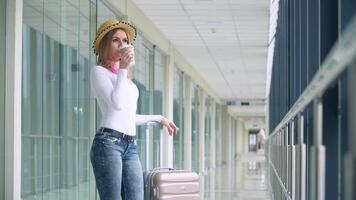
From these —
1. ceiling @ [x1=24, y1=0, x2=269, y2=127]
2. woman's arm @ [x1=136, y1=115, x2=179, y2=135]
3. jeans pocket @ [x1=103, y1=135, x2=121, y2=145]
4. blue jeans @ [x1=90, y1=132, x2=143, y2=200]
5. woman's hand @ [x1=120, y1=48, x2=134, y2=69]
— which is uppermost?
ceiling @ [x1=24, y1=0, x2=269, y2=127]

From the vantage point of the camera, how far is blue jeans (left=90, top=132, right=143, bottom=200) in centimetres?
279

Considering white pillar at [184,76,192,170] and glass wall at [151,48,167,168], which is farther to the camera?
white pillar at [184,76,192,170]

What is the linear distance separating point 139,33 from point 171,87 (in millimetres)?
3545

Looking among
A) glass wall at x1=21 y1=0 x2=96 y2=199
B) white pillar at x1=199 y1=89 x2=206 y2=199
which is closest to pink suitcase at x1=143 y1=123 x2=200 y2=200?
glass wall at x1=21 y1=0 x2=96 y2=199

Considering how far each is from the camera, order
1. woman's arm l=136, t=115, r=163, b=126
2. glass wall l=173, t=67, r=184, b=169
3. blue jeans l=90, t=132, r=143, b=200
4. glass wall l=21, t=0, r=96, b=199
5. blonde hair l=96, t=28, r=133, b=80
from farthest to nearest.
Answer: glass wall l=173, t=67, r=184, b=169 → glass wall l=21, t=0, r=96, b=199 → woman's arm l=136, t=115, r=163, b=126 → blonde hair l=96, t=28, r=133, b=80 → blue jeans l=90, t=132, r=143, b=200

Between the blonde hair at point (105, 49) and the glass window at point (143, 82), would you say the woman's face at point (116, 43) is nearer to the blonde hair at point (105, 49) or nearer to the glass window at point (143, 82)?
the blonde hair at point (105, 49)

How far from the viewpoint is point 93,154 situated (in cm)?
285

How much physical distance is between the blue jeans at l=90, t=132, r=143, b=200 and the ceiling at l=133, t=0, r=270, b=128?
297 inches

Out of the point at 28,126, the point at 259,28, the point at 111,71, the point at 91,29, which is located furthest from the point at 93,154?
the point at 259,28

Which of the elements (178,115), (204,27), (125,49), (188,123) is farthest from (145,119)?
(188,123)

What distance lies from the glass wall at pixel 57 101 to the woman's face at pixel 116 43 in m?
3.36

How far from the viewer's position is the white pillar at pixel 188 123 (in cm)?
1969

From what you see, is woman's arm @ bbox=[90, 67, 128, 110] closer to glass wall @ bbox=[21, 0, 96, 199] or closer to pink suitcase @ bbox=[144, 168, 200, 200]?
pink suitcase @ bbox=[144, 168, 200, 200]

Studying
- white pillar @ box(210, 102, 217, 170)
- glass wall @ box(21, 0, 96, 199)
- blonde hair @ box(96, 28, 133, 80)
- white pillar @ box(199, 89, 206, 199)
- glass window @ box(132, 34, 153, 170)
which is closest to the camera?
blonde hair @ box(96, 28, 133, 80)
